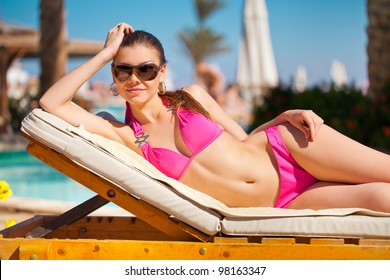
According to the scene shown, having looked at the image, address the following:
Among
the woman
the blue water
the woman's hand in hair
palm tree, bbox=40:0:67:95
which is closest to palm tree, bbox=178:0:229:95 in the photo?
palm tree, bbox=40:0:67:95

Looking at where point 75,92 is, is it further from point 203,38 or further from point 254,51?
point 203,38

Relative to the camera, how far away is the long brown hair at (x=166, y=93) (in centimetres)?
301

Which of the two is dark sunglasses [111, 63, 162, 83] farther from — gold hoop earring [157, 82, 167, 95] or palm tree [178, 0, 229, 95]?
palm tree [178, 0, 229, 95]

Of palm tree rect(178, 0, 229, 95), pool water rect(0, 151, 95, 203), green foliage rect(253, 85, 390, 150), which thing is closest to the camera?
green foliage rect(253, 85, 390, 150)

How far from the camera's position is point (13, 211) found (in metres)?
5.59

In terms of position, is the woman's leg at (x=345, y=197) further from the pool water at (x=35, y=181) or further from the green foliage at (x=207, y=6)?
the green foliage at (x=207, y=6)

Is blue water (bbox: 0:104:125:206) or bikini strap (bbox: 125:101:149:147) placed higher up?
blue water (bbox: 0:104:125:206)

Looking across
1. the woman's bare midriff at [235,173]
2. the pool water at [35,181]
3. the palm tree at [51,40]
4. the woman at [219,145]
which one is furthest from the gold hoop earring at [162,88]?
the palm tree at [51,40]

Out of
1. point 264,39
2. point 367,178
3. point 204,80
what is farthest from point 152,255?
point 264,39

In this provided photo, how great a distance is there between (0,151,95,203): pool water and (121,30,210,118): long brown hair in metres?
5.14

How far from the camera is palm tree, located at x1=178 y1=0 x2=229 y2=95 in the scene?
31.7m

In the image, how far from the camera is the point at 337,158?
2861 millimetres

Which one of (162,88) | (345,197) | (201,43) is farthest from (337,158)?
(201,43)

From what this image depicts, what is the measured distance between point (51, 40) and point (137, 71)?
9.72 m
